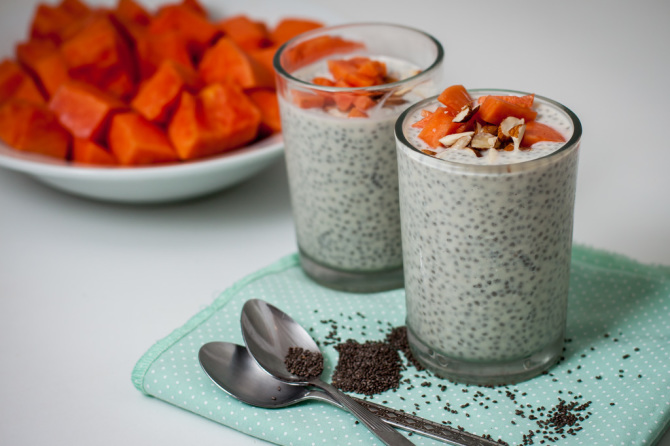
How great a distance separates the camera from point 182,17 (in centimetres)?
203

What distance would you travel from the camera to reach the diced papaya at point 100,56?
184 cm

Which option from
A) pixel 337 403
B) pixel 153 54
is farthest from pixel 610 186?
pixel 153 54

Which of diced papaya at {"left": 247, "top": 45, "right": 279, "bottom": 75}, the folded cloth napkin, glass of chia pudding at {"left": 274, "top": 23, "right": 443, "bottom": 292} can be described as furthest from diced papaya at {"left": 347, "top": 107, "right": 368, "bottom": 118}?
diced papaya at {"left": 247, "top": 45, "right": 279, "bottom": 75}

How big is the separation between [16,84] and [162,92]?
52 centimetres

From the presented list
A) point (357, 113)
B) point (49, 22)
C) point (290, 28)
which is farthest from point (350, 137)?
point (49, 22)

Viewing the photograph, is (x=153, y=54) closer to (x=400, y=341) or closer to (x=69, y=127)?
(x=69, y=127)

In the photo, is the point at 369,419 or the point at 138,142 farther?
the point at 138,142

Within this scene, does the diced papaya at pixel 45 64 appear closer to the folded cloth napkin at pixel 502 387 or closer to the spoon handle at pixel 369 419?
the folded cloth napkin at pixel 502 387

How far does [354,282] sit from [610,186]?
2.29ft

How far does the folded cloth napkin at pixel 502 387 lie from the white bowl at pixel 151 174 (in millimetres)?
284

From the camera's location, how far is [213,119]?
65.5 inches

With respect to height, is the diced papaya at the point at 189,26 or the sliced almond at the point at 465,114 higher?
the sliced almond at the point at 465,114

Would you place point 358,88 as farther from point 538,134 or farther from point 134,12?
point 134,12

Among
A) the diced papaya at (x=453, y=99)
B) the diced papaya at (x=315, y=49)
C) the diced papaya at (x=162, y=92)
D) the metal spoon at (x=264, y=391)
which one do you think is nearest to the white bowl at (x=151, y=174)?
the diced papaya at (x=162, y=92)
